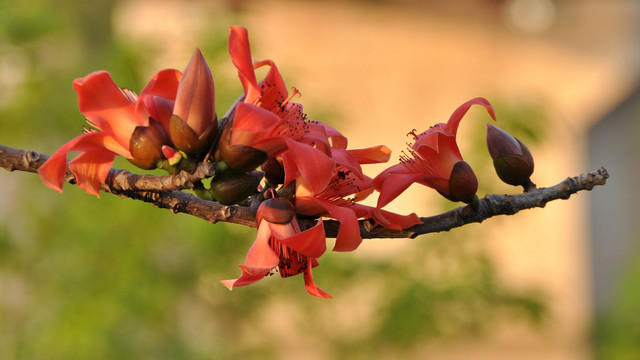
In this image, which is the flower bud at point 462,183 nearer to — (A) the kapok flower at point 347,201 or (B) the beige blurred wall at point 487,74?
Result: (A) the kapok flower at point 347,201

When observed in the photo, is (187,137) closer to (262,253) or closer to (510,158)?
(262,253)

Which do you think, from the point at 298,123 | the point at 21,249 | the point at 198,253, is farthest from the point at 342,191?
the point at 21,249

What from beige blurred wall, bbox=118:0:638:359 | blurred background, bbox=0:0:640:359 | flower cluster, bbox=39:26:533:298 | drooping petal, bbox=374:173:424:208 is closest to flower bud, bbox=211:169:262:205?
flower cluster, bbox=39:26:533:298

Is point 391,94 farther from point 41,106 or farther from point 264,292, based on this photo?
point 41,106

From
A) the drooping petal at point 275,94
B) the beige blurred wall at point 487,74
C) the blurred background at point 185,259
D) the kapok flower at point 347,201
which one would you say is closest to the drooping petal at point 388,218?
the kapok flower at point 347,201

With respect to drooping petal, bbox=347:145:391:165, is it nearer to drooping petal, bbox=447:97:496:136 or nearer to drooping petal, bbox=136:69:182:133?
drooping petal, bbox=447:97:496:136

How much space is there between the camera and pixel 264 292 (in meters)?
2.82

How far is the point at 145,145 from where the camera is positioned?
539mm

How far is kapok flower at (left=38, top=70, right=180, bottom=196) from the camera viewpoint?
1.73 feet

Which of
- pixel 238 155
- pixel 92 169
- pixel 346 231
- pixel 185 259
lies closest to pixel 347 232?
pixel 346 231

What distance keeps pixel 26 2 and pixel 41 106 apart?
43 cm

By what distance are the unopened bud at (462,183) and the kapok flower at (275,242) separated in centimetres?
16

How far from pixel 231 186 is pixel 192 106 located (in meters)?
0.07

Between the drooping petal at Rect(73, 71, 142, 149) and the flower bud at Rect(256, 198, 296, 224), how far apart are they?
0.39 ft
